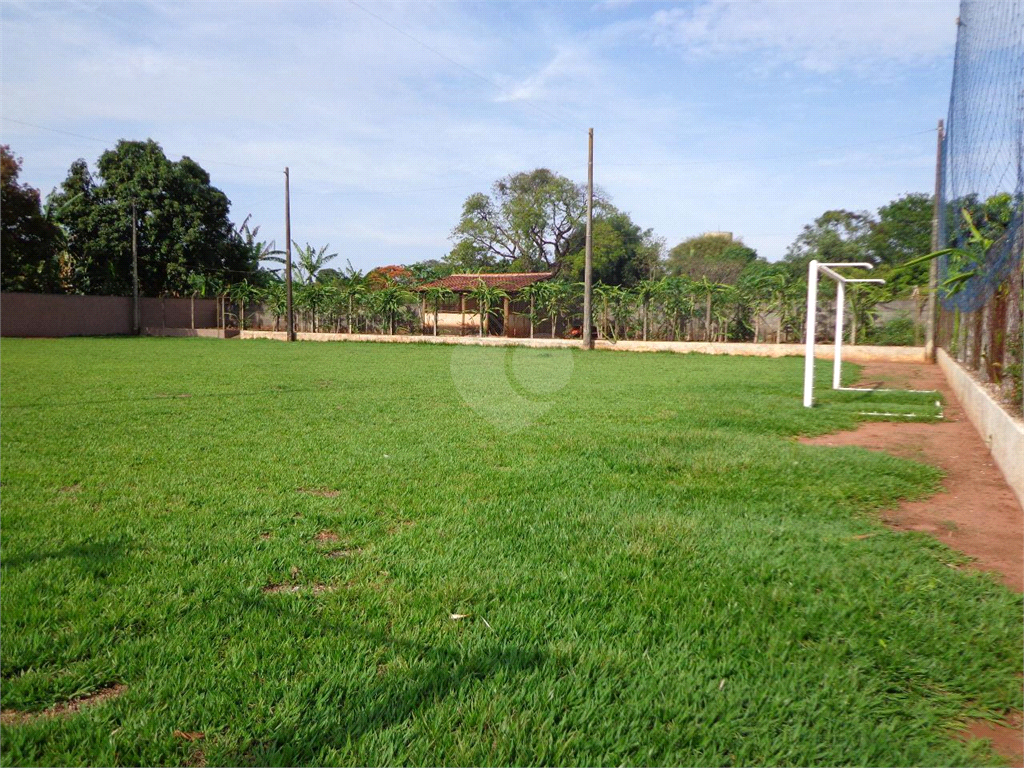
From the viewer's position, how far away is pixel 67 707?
1859 millimetres

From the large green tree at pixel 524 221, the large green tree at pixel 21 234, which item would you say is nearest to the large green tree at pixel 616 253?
the large green tree at pixel 524 221

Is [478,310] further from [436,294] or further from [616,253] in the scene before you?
[616,253]

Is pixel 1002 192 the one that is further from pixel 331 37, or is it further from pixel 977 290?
pixel 331 37

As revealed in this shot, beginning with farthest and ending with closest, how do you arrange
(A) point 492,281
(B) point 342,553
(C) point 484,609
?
(A) point 492,281 < (B) point 342,553 < (C) point 484,609

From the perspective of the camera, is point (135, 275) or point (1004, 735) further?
point (135, 275)

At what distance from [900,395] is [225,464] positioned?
9.16 m

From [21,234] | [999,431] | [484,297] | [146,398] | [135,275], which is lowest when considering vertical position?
[146,398]

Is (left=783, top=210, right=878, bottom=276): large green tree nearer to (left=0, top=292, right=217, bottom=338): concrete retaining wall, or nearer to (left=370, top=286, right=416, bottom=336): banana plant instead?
(left=370, top=286, right=416, bottom=336): banana plant

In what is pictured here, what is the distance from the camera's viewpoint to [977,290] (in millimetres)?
7676

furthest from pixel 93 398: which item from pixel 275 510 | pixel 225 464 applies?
pixel 275 510

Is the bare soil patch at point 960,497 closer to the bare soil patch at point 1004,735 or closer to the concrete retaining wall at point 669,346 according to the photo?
the bare soil patch at point 1004,735
